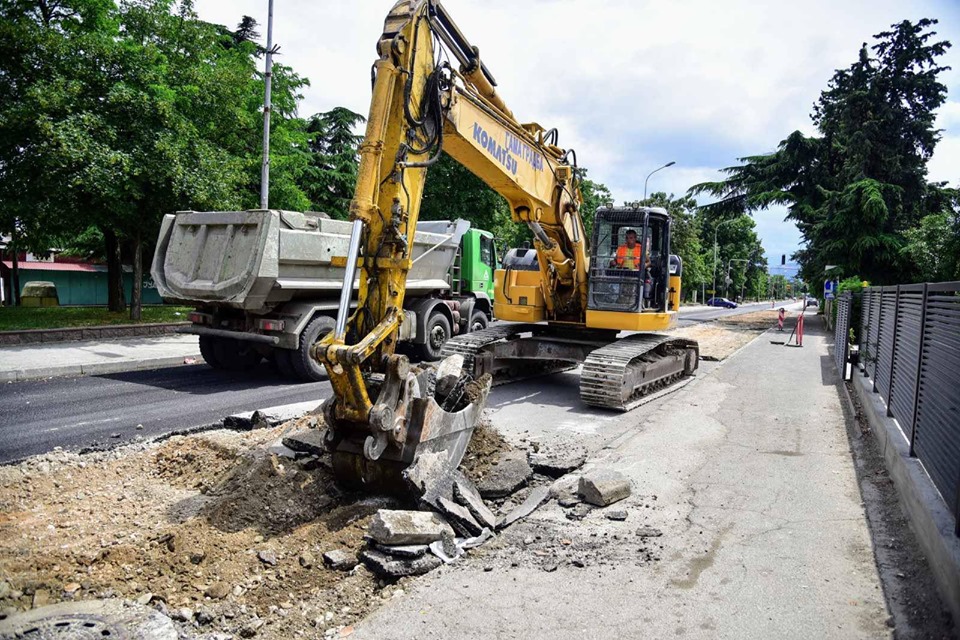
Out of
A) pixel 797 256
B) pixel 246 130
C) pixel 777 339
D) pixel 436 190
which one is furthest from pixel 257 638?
pixel 797 256

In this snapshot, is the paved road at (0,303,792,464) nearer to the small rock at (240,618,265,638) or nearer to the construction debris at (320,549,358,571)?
the construction debris at (320,549,358,571)

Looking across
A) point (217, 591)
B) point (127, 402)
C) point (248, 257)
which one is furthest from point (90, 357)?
point (217, 591)

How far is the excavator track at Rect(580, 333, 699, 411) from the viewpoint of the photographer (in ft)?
29.0

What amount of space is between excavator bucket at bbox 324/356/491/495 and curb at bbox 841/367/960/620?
326 cm

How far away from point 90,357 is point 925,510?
13264 mm

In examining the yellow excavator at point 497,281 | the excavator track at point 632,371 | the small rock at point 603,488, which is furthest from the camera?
the excavator track at point 632,371

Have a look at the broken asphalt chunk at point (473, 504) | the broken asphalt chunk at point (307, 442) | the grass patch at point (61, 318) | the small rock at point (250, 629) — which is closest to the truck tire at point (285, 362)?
the broken asphalt chunk at point (307, 442)

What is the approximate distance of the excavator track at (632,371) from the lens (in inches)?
348

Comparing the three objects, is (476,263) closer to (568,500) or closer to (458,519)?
(568,500)

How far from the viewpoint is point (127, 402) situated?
29.0 ft

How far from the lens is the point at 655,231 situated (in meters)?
10.5

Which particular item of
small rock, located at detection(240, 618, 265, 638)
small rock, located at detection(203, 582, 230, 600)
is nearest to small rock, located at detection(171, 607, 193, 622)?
small rock, located at detection(203, 582, 230, 600)

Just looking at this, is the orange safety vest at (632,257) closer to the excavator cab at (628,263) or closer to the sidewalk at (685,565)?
the excavator cab at (628,263)

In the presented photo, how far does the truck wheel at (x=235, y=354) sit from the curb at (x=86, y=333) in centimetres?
338
